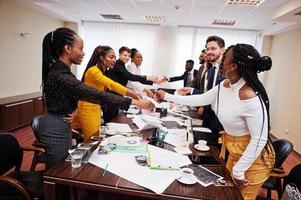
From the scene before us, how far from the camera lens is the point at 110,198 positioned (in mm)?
1906

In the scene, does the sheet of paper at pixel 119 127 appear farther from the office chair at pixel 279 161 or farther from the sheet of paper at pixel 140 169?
the office chair at pixel 279 161

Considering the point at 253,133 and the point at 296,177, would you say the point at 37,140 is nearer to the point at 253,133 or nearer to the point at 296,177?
the point at 253,133

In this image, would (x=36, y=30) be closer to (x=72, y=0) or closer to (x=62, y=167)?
(x=72, y=0)

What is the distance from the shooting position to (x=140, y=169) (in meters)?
1.39

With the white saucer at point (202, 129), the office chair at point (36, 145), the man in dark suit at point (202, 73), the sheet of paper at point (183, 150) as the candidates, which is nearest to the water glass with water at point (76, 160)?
the sheet of paper at point (183, 150)

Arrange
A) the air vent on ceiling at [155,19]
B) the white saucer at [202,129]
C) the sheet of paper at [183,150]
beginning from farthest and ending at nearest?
the air vent on ceiling at [155,19] < the white saucer at [202,129] < the sheet of paper at [183,150]

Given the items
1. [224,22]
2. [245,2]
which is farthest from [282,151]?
[224,22]

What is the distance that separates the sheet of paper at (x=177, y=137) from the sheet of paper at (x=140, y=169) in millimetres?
239

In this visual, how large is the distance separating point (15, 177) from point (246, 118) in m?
1.79

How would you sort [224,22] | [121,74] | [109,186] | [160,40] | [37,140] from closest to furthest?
[109,186]
[37,140]
[121,74]
[224,22]
[160,40]

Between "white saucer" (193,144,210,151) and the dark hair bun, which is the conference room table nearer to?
"white saucer" (193,144,210,151)

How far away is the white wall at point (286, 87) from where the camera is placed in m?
4.59

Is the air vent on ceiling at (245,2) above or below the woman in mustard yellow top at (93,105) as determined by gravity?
above

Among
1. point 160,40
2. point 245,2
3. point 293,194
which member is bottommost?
point 293,194
